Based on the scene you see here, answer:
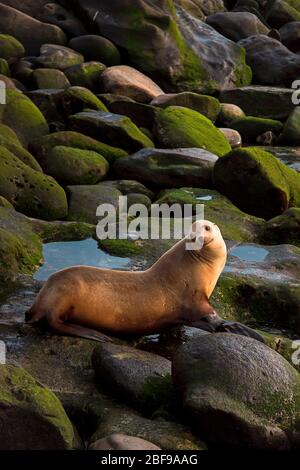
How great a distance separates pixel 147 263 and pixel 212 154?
21.7 ft

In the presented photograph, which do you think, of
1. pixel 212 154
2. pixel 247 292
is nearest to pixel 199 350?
pixel 247 292

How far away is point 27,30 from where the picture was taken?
22297 millimetres

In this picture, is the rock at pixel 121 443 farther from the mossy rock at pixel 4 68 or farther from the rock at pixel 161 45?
the rock at pixel 161 45

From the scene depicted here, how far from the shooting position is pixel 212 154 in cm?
1532

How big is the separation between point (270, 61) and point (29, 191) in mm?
16399

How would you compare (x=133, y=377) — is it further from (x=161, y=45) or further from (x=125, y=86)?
(x=161, y=45)

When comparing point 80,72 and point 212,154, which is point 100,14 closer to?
point 80,72

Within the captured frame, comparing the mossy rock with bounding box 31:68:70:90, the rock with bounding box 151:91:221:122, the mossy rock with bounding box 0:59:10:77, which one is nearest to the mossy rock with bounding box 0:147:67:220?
the mossy rock with bounding box 31:68:70:90

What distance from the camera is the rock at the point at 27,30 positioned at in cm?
2216

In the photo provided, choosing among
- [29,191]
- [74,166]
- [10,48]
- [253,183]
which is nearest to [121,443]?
[29,191]

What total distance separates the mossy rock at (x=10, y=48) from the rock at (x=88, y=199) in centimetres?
926

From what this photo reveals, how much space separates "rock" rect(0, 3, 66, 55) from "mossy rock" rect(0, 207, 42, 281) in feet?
42.9

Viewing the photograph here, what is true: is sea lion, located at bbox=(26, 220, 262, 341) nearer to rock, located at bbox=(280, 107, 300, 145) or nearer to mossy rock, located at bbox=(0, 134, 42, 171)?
mossy rock, located at bbox=(0, 134, 42, 171)

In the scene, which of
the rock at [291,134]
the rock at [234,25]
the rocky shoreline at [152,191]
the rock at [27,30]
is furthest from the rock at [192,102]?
the rock at [234,25]
